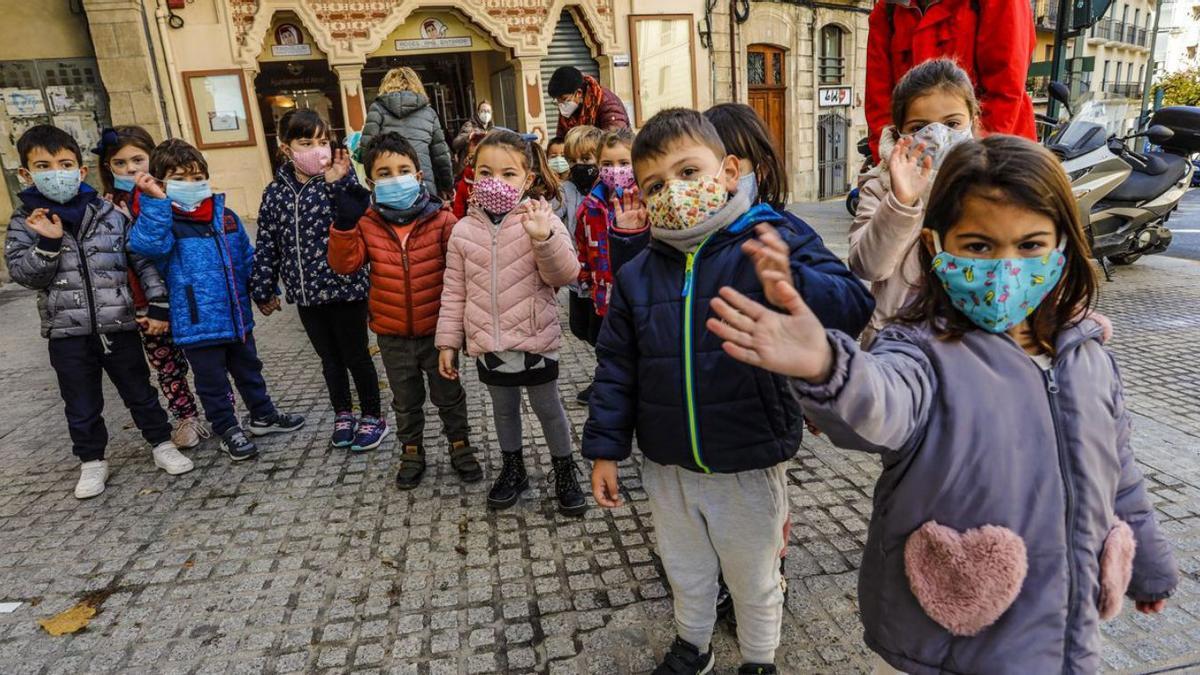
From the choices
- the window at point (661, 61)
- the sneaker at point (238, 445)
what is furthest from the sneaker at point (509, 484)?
the window at point (661, 61)

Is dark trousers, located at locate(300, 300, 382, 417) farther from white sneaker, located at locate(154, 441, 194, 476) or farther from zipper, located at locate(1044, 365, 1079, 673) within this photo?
zipper, located at locate(1044, 365, 1079, 673)

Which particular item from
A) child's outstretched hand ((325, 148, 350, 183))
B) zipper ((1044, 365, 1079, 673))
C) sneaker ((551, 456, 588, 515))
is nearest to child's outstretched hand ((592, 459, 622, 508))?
zipper ((1044, 365, 1079, 673))

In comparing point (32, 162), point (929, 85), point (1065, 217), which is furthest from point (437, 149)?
point (1065, 217)

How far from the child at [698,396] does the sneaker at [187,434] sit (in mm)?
3351

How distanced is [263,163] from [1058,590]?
12501 mm

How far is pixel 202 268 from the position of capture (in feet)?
12.8

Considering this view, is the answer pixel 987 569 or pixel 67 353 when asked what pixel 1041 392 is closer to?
pixel 987 569

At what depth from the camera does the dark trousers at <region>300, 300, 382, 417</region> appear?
394cm

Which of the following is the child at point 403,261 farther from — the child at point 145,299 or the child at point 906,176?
the child at point 906,176

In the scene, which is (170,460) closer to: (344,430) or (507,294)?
(344,430)

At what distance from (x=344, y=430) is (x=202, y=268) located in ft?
3.98

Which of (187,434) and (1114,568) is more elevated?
(1114,568)

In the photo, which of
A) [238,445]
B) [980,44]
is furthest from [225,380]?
[980,44]

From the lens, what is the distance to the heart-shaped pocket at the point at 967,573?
4.51ft
